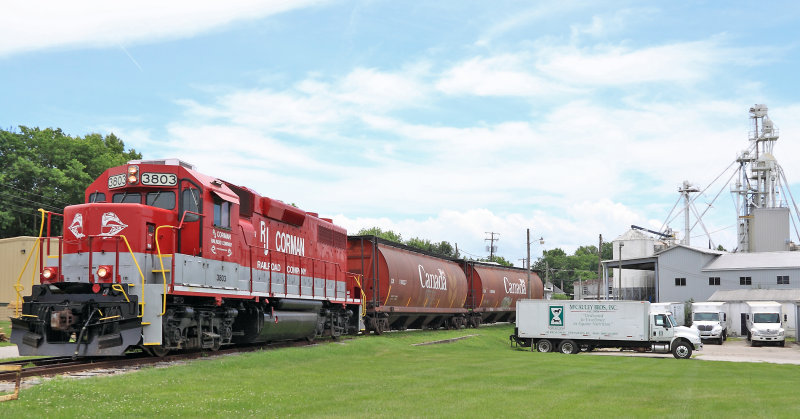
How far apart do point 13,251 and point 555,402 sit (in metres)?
37.8

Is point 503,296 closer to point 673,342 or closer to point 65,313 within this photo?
point 673,342

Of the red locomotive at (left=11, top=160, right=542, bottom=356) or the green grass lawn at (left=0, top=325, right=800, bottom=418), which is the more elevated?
the red locomotive at (left=11, top=160, right=542, bottom=356)

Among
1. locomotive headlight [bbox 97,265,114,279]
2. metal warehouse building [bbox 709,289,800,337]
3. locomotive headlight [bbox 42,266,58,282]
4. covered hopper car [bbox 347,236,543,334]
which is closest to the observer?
locomotive headlight [bbox 97,265,114,279]

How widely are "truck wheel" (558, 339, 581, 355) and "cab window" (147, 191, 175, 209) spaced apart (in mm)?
23287

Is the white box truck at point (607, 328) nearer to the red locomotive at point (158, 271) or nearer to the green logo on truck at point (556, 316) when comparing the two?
the green logo on truck at point (556, 316)

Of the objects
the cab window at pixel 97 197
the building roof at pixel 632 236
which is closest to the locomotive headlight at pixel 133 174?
the cab window at pixel 97 197

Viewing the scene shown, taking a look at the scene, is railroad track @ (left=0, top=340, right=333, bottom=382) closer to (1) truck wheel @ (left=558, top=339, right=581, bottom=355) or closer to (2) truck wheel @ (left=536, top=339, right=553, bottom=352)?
(2) truck wheel @ (left=536, top=339, right=553, bottom=352)

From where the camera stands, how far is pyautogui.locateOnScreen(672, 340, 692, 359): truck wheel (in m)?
33.8

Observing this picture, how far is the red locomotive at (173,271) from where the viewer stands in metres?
16.3

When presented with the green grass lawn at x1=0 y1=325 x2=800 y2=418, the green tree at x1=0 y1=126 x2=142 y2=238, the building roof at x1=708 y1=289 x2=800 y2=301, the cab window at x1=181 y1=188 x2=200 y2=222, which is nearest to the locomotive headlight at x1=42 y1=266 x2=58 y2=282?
the cab window at x1=181 y1=188 x2=200 y2=222

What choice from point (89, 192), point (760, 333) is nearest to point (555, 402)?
point (89, 192)

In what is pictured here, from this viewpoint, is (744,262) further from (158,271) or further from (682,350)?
(158,271)

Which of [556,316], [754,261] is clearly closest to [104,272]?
[556,316]

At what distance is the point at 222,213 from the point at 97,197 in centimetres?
318
